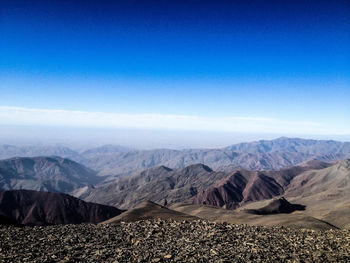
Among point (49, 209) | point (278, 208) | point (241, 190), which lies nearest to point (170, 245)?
point (278, 208)

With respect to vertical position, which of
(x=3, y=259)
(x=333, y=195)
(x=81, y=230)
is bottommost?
(x=333, y=195)

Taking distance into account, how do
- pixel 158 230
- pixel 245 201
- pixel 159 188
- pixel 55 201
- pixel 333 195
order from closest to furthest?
pixel 158 230, pixel 55 201, pixel 333 195, pixel 245 201, pixel 159 188

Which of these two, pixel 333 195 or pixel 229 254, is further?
pixel 333 195

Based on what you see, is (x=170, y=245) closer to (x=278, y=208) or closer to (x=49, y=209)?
(x=278, y=208)

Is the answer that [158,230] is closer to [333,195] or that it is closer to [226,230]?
[226,230]

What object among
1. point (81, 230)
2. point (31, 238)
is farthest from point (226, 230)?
point (31, 238)

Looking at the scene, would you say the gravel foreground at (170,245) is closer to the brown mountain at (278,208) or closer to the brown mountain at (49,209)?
the brown mountain at (278,208)
